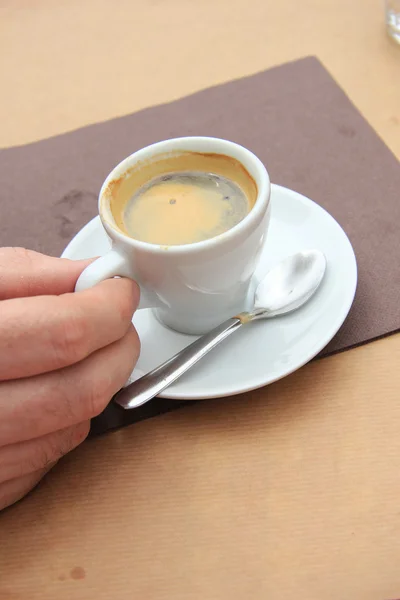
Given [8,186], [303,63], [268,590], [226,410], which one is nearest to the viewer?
[268,590]

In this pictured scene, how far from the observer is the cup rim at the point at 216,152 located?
1.56ft

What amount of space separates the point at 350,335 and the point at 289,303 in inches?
2.5

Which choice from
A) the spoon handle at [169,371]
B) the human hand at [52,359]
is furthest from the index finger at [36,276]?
the spoon handle at [169,371]

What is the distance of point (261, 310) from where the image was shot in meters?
0.56

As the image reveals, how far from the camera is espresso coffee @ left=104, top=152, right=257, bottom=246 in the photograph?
557mm

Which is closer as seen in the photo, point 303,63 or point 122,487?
point 122,487

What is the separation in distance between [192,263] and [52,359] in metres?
0.14

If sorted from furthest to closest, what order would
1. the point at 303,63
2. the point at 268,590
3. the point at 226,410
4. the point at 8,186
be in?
the point at 303,63, the point at 8,186, the point at 226,410, the point at 268,590

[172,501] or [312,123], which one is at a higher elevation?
[312,123]

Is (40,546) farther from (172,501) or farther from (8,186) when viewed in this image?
(8,186)

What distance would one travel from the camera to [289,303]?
561mm

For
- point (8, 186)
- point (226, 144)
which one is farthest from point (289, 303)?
point (8, 186)

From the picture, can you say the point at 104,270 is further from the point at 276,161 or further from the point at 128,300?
the point at 276,161

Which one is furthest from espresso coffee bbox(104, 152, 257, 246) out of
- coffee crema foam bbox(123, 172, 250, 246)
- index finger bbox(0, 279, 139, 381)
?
index finger bbox(0, 279, 139, 381)
